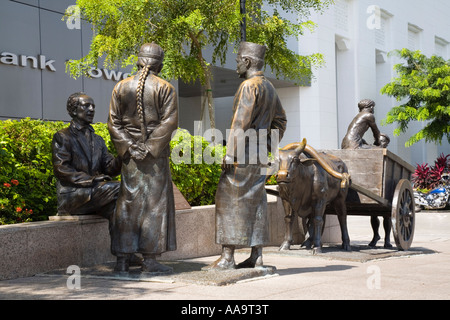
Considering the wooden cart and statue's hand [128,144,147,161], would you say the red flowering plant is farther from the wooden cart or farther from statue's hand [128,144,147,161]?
statue's hand [128,144,147,161]

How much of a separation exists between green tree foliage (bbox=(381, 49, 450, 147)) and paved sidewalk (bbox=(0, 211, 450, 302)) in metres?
21.7

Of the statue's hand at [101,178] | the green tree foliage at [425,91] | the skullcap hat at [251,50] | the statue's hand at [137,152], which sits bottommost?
the statue's hand at [101,178]

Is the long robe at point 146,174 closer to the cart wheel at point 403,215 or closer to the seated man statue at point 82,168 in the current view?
the seated man statue at point 82,168

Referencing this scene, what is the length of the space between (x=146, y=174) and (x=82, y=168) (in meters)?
1.27

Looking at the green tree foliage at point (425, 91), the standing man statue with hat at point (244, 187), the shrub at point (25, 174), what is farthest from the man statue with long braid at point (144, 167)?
the green tree foliage at point (425, 91)

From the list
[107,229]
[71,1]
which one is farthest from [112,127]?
[71,1]

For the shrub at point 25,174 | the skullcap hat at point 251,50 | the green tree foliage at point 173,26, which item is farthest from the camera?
the green tree foliage at point 173,26

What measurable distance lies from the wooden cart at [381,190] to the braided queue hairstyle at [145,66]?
12.6 ft

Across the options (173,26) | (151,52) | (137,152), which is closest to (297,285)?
(137,152)

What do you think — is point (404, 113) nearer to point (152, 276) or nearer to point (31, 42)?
point (31, 42)

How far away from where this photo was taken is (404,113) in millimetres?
30891

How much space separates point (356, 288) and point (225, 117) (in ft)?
95.2

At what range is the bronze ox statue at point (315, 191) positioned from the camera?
29.3ft

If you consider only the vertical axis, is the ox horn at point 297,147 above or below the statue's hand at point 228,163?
above
